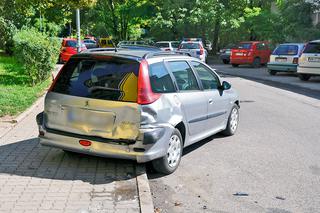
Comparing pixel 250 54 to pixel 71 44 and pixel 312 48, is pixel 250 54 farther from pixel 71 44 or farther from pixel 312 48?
pixel 71 44

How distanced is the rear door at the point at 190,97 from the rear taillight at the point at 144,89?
2.07ft

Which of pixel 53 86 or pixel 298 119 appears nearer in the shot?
pixel 53 86

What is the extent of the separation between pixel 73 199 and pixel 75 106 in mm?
1359

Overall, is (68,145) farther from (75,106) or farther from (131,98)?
(131,98)

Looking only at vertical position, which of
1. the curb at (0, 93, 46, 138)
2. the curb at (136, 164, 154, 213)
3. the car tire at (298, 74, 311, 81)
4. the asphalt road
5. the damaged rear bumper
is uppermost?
the damaged rear bumper

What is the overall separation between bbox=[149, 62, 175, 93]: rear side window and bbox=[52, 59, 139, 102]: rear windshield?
24cm

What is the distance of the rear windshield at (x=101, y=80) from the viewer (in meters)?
5.47

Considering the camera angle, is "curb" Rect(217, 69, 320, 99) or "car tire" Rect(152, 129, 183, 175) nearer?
"car tire" Rect(152, 129, 183, 175)

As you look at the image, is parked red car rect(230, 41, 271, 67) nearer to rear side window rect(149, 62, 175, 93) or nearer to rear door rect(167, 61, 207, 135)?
rear door rect(167, 61, 207, 135)

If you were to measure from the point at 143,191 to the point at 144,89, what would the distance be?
125cm

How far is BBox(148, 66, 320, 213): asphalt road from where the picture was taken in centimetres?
491

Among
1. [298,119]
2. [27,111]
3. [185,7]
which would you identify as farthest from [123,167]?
[185,7]

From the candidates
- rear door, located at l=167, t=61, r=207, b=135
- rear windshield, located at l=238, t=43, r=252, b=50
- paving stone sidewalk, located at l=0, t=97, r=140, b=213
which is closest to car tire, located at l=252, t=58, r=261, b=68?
rear windshield, located at l=238, t=43, r=252, b=50

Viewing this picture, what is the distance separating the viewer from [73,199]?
471cm
